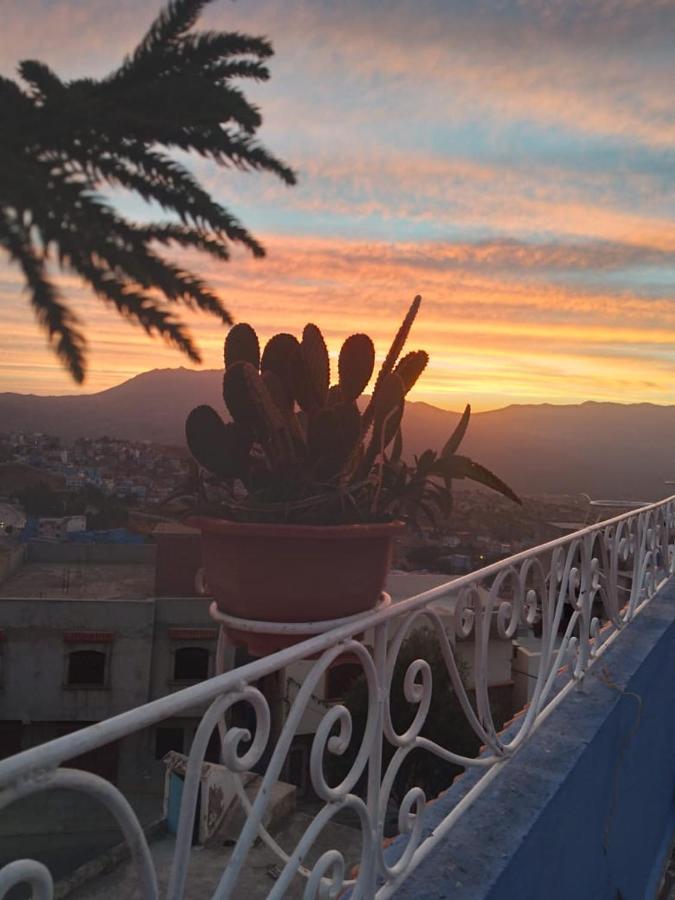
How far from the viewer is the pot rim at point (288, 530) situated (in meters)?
1.62

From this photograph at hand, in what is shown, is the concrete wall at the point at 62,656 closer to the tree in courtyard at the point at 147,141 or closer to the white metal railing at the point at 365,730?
the tree in courtyard at the point at 147,141

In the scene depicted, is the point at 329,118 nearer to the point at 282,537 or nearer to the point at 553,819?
the point at 282,537

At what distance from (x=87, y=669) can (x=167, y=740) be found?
11.4 feet

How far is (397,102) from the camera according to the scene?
3.64 m

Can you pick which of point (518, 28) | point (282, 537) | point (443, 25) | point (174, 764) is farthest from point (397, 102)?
point (174, 764)

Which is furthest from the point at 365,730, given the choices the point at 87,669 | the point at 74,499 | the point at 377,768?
the point at 74,499

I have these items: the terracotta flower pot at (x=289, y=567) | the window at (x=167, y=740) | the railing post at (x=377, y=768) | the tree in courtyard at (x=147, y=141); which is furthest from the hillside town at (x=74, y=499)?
the railing post at (x=377, y=768)

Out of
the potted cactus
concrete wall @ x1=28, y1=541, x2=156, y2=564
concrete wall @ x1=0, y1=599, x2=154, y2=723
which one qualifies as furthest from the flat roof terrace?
the potted cactus

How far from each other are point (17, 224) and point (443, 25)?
7.34 feet

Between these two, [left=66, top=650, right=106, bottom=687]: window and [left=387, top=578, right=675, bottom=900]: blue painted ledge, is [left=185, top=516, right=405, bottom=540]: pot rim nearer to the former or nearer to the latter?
[left=387, top=578, right=675, bottom=900]: blue painted ledge

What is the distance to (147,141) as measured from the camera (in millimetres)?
4434

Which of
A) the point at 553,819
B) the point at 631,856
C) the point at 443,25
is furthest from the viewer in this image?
the point at 443,25

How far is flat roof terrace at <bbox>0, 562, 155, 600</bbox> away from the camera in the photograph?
79.1 feet

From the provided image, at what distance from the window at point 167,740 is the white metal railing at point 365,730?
73.3 feet
